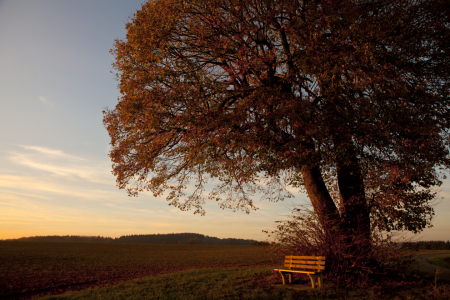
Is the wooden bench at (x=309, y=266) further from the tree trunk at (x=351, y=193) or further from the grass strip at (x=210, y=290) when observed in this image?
the tree trunk at (x=351, y=193)

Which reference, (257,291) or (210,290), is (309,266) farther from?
(210,290)

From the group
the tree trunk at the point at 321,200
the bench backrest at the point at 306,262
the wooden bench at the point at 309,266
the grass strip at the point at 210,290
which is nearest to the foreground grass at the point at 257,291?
the grass strip at the point at 210,290

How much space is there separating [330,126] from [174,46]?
7.63 meters

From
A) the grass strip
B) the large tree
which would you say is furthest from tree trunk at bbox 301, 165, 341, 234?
the grass strip

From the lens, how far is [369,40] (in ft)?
33.1

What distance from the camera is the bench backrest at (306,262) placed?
984 cm

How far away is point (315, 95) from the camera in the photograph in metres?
12.6

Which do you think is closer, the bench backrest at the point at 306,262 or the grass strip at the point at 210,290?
the grass strip at the point at 210,290

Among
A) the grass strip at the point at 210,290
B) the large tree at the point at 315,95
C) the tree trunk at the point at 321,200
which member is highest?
the large tree at the point at 315,95

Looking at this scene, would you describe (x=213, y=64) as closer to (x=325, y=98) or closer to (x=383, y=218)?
(x=325, y=98)

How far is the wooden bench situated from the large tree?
1.66 metres

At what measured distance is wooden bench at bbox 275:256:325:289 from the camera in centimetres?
974

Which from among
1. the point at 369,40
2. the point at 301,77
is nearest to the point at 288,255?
the point at 301,77

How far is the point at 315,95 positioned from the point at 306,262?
701 centimetres
